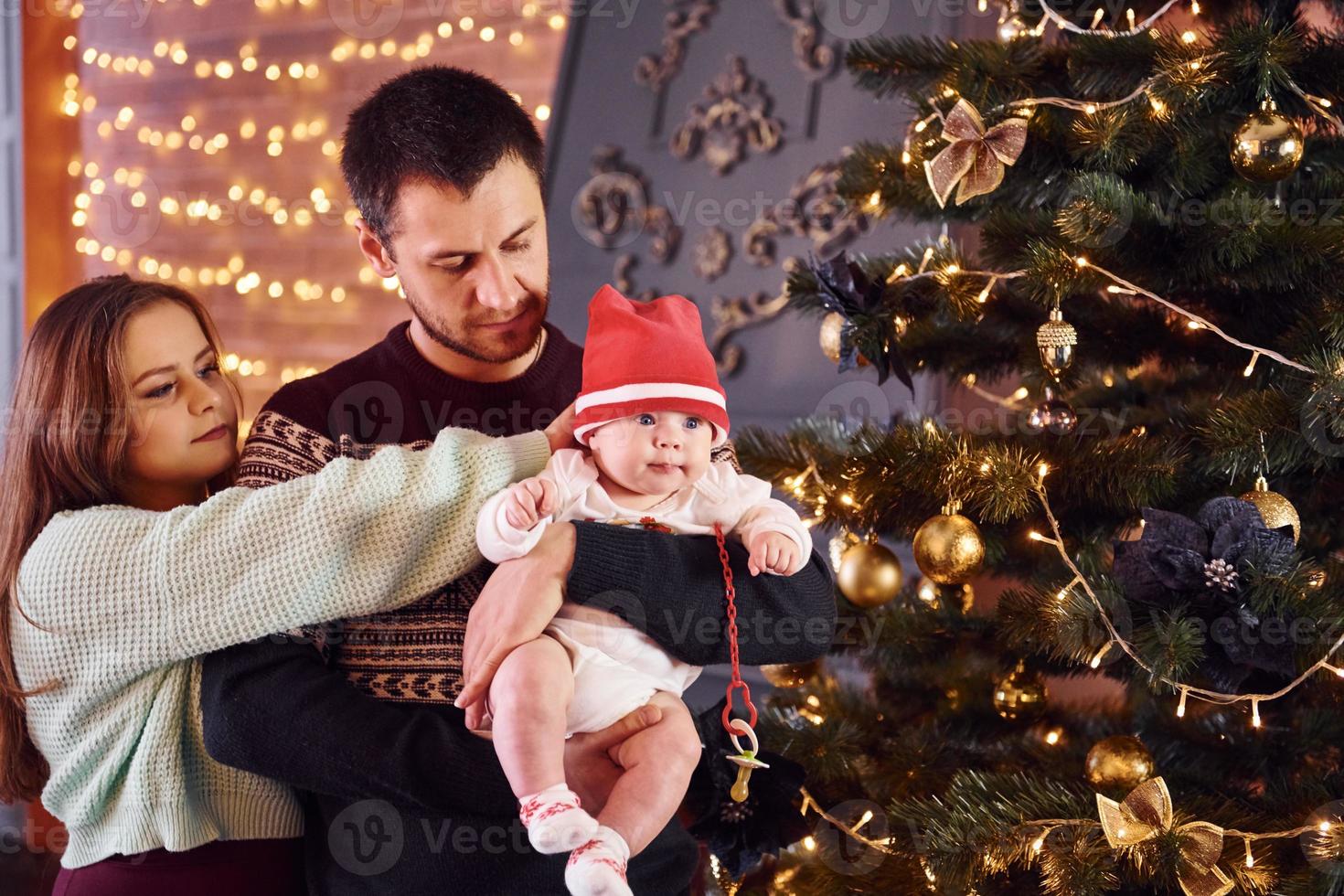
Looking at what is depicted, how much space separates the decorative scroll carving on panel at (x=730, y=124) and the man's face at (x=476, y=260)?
1868 mm

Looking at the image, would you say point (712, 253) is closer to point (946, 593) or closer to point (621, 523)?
point (946, 593)

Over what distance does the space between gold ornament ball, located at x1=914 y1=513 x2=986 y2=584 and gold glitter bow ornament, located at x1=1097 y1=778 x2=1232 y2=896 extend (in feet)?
1.12

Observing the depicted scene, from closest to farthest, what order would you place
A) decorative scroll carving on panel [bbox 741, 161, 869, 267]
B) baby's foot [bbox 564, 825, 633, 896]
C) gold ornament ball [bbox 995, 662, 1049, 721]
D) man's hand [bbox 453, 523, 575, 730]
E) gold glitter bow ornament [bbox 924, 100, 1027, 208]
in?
baby's foot [bbox 564, 825, 633, 896] → man's hand [bbox 453, 523, 575, 730] → gold glitter bow ornament [bbox 924, 100, 1027, 208] → gold ornament ball [bbox 995, 662, 1049, 721] → decorative scroll carving on panel [bbox 741, 161, 869, 267]

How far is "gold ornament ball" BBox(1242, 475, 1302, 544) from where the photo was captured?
1466 millimetres

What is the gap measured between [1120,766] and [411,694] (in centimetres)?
94

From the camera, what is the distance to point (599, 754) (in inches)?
48.4

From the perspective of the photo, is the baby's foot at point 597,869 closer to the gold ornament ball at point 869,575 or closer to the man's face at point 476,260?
the man's face at point 476,260

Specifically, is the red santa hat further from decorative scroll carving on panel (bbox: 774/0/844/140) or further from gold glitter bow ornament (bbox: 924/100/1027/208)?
decorative scroll carving on panel (bbox: 774/0/844/140)

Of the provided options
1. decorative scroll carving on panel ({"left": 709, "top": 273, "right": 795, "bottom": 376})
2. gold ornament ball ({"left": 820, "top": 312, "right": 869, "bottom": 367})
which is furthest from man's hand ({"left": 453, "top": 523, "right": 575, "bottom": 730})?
decorative scroll carving on panel ({"left": 709, "top": 273, "right": 795, "bottom": 376})

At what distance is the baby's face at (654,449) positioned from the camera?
1.25 m

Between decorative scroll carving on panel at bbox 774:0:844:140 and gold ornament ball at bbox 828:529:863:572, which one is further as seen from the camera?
decorative scroll carving on panel at bbox 774:0:844:140

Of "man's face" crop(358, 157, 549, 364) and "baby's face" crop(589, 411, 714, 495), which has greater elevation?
"man's face" crop(358, 157, 549, 364)

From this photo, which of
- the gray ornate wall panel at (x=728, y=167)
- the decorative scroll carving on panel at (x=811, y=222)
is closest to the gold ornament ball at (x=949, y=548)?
the gray ornate wall panel at (x=728, y=167)

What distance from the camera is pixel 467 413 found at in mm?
1487
